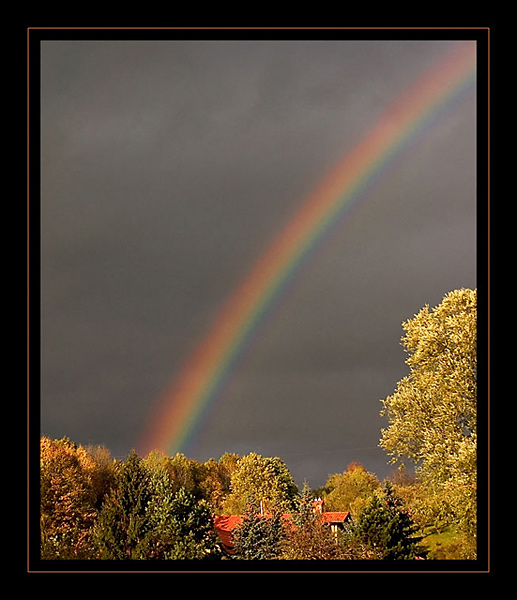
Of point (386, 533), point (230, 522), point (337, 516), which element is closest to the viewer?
point (386, 533)

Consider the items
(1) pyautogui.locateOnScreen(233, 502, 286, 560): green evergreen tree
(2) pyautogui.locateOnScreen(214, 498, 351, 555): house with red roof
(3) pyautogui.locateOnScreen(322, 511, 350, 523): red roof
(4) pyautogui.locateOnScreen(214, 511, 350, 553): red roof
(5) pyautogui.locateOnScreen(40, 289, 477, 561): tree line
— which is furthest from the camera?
(4) pyautogui.locateOnScreen(214, 511, 350, 553): red roof

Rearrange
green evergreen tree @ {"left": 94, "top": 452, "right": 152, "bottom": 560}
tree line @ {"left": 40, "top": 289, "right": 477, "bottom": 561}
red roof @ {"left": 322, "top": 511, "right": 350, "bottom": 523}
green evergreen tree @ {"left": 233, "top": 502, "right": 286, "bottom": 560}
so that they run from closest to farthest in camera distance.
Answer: tree line @ {"left": 40, "top": 289, "right": 477, "bottom": 561} → green evergreen tree @ {"left": 94, "top": 452, "right": 152, "bottom": 560} → green evergreen tree @ {"left": 233, "top": 502, "right": 286, "bottom": 560} → red roof @ {"left": 322, "top": 511, "right": 350, "bottom": 523}

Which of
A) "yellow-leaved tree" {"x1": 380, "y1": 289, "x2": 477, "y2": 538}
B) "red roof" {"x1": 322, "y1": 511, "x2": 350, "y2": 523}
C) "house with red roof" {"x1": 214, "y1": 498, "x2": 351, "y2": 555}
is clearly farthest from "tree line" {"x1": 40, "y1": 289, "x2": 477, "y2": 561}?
"red roof" {"x1": 322, "y1": 511, "x2": 350, "y2": 523}

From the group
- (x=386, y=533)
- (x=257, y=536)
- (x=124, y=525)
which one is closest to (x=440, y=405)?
(x=386, y=533)

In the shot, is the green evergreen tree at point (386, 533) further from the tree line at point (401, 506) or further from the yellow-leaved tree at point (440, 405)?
the yellow-leaved tree at point (440, 405)

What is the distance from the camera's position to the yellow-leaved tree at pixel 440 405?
46.6 feet

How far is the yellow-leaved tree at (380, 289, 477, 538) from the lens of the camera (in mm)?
14195

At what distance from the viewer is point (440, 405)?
1462cm

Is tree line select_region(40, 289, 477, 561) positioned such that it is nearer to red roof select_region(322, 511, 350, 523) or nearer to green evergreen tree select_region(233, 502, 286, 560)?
green evergreen tree select_region(233, 502, 286, 560)

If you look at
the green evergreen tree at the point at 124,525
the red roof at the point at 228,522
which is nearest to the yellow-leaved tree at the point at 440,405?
the green evergreen tree at the point at 124,525

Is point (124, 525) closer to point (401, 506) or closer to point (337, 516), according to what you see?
point (401, 506)
